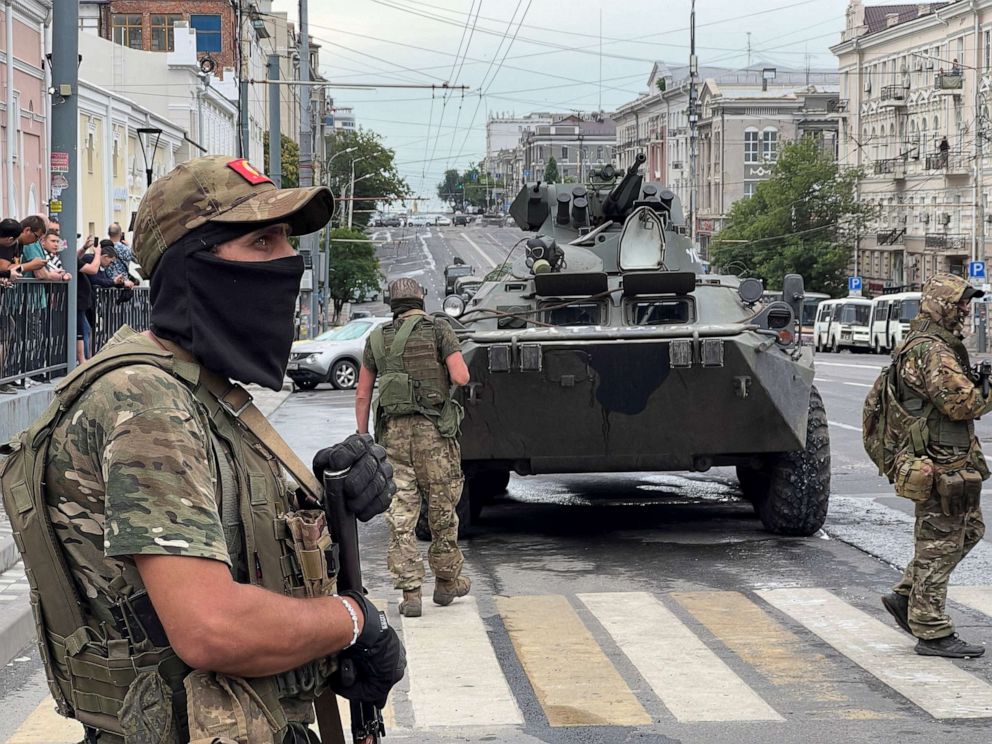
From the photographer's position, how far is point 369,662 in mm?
2873

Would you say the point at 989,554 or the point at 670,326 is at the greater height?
the point at 670,326

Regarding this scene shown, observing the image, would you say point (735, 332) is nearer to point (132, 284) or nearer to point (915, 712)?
point (915, 712)

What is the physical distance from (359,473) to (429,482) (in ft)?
19.0

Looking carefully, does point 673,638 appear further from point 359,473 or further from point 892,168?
point 892,168

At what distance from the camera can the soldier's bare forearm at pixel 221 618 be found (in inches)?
101

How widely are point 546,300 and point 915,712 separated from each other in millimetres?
5346

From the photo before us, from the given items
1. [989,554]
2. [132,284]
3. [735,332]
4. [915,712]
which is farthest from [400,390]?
[132,284]

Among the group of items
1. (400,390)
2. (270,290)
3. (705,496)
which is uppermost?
(270,290)

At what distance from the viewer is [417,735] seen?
6.02 meters

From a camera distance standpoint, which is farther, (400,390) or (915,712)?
(400,390)

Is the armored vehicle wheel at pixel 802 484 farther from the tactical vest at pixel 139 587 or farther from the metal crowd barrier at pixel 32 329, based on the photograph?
the tactical vest at pixel 139 587

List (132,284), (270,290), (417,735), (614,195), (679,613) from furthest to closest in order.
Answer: (132,284) → (614,195) → (679,613) → (417,735) → (270,290)

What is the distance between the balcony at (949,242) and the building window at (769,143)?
27.7m

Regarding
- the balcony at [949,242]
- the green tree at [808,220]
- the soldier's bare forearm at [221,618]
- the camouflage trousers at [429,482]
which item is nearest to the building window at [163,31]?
the green tree at [808,220]
